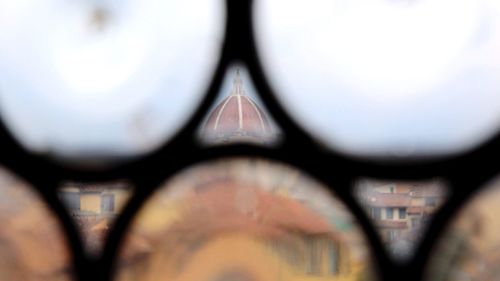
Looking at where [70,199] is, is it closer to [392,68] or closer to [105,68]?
[105,68]

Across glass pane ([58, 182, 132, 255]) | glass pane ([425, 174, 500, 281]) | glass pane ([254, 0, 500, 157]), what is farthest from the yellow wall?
glass pane ([425, 174, 500, 281])

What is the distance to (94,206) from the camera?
2.18 ft

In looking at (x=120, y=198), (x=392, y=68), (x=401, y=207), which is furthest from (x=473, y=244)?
(x=120, y=198)

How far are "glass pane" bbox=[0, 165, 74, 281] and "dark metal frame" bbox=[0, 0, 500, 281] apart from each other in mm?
50

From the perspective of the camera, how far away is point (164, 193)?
Answer: 0.64 m

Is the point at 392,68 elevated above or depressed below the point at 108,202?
above

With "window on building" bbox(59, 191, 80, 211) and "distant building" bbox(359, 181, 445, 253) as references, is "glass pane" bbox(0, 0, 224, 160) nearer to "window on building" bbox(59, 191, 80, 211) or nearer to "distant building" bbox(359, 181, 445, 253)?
"window on building" bbox(59, 191, 80, 211)

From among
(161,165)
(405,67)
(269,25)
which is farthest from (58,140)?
(405,67)

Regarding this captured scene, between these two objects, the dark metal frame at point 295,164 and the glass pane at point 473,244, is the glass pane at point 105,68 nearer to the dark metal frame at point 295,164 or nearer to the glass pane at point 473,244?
the dark metal frame at point 295,164

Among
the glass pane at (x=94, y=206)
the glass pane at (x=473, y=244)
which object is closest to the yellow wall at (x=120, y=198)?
the glass pane at (x=94, y=206)

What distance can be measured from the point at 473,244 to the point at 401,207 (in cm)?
7

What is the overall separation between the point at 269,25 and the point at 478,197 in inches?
9.5

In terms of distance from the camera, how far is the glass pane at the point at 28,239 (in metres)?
0.65

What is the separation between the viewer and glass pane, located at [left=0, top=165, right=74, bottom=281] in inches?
25.7
